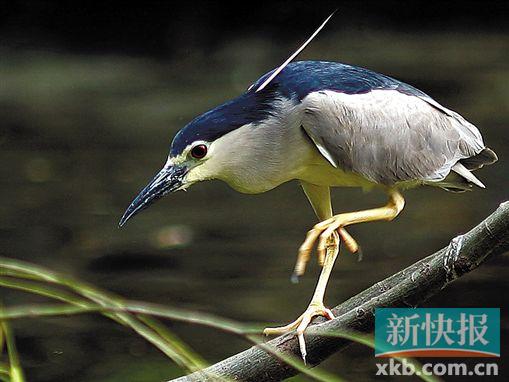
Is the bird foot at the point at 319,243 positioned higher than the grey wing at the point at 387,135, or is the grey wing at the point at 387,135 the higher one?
the grey wing at the point at 387,135

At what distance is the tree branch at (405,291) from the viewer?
125cm

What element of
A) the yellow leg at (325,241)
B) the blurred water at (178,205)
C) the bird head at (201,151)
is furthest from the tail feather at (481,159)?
the blurred water at (178,205)

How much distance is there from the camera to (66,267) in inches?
152

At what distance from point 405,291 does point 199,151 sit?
54cm

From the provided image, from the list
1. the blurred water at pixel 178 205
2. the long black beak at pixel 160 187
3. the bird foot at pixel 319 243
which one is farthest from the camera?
the blurred water at pixel 178 205

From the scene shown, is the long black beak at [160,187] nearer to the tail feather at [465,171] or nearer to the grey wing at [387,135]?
the grey wing at [387,135]

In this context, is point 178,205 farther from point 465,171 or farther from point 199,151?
point 199,151

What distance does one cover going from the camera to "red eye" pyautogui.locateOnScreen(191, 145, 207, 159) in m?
1.73

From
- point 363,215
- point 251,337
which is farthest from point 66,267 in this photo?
point 251,337

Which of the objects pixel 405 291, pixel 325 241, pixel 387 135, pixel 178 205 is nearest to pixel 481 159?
pixel 387 135

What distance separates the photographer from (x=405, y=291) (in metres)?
1.31

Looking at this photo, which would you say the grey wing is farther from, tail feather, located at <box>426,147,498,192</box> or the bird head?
the bird head

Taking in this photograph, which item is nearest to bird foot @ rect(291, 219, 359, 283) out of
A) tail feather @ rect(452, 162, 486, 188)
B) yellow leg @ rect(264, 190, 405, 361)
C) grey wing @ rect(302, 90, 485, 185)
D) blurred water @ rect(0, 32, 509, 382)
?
yellow leg @ rect(264, 190, 405, 361)

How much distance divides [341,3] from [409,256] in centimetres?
345
